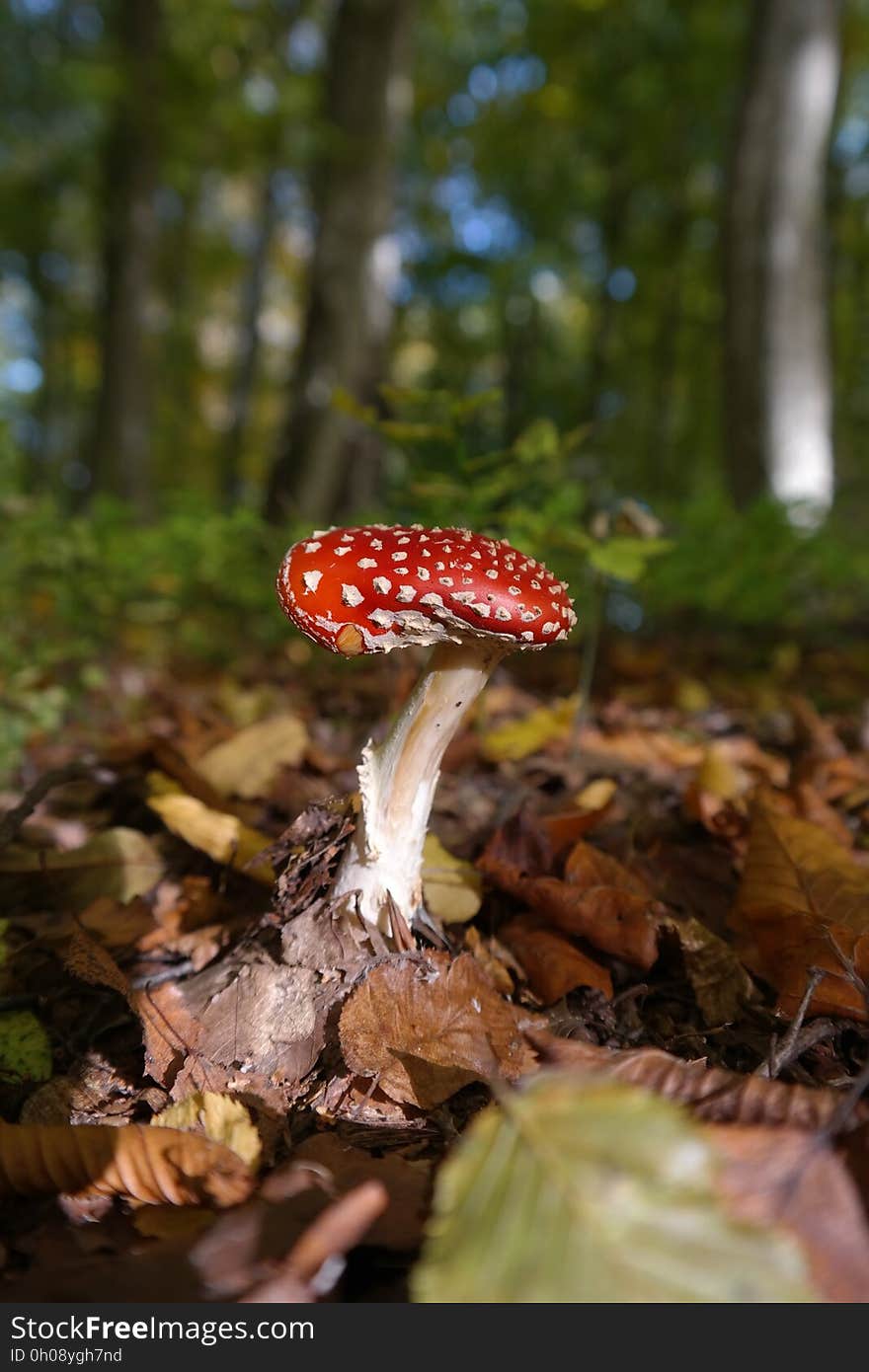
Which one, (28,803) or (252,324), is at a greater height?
(252,324)

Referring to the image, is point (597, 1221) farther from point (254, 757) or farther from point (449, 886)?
point (254, 757)

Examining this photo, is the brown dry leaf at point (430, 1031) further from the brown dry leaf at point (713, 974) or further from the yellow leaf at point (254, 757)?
the yellow leaf at point (254, 757)

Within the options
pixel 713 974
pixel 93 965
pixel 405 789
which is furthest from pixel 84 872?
pixel 713 974

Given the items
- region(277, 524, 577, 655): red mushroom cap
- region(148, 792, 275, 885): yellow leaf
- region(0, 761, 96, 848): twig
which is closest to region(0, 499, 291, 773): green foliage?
region(0, 761, 96, 848): twig

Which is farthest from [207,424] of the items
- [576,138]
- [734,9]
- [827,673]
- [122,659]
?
[827,673]

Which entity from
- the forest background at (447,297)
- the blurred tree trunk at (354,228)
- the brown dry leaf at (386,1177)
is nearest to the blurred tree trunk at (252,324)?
the forest background at (447,297)

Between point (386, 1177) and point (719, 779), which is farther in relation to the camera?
point (719, 779)

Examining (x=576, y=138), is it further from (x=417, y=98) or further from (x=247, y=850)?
(x=247, y=850)

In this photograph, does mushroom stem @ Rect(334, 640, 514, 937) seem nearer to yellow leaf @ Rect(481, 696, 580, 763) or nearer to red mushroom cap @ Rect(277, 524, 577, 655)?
red mushroom cap @ Rect(277, 524, 577, 655)
